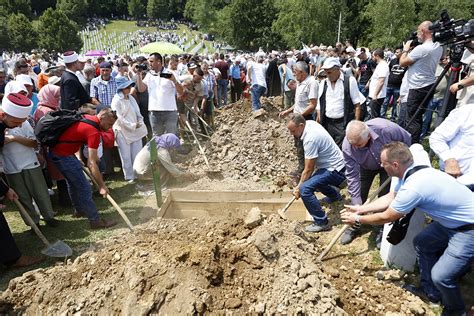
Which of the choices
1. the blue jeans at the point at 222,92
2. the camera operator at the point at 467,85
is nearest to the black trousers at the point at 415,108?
the camera operator at the point at 467,85

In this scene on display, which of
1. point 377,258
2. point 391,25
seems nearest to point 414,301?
point 377,258

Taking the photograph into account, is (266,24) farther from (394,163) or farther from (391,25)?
(394,163)

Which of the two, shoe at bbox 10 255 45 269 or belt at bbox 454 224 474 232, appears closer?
belt at bbox 454 224 474 232

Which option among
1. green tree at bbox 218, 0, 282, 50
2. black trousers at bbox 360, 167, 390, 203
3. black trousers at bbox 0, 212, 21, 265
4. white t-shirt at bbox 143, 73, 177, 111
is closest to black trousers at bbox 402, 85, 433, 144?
black trousers at bbox 360, 167, 390, 203

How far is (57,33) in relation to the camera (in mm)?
55250

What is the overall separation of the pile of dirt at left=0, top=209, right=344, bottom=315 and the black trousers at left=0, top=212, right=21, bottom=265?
26.9 inches

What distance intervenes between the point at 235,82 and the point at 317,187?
10.7 meters

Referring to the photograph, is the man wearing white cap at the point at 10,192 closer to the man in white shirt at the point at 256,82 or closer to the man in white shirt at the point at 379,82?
the man in white shirt at the point at 379,82

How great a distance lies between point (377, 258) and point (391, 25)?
32.5 meters

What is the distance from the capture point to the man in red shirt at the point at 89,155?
474 centimetres

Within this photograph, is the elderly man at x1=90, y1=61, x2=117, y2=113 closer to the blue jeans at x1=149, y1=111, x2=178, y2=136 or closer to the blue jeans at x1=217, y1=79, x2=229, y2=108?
the blue jeans at x1=149, y1=111, x2=178, y2=136

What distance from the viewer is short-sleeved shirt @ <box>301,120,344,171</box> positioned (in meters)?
4.78

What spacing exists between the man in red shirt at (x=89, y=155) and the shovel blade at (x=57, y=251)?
0.72 meters

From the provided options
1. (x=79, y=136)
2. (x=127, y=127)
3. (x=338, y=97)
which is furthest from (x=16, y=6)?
(x=338, y=97)
